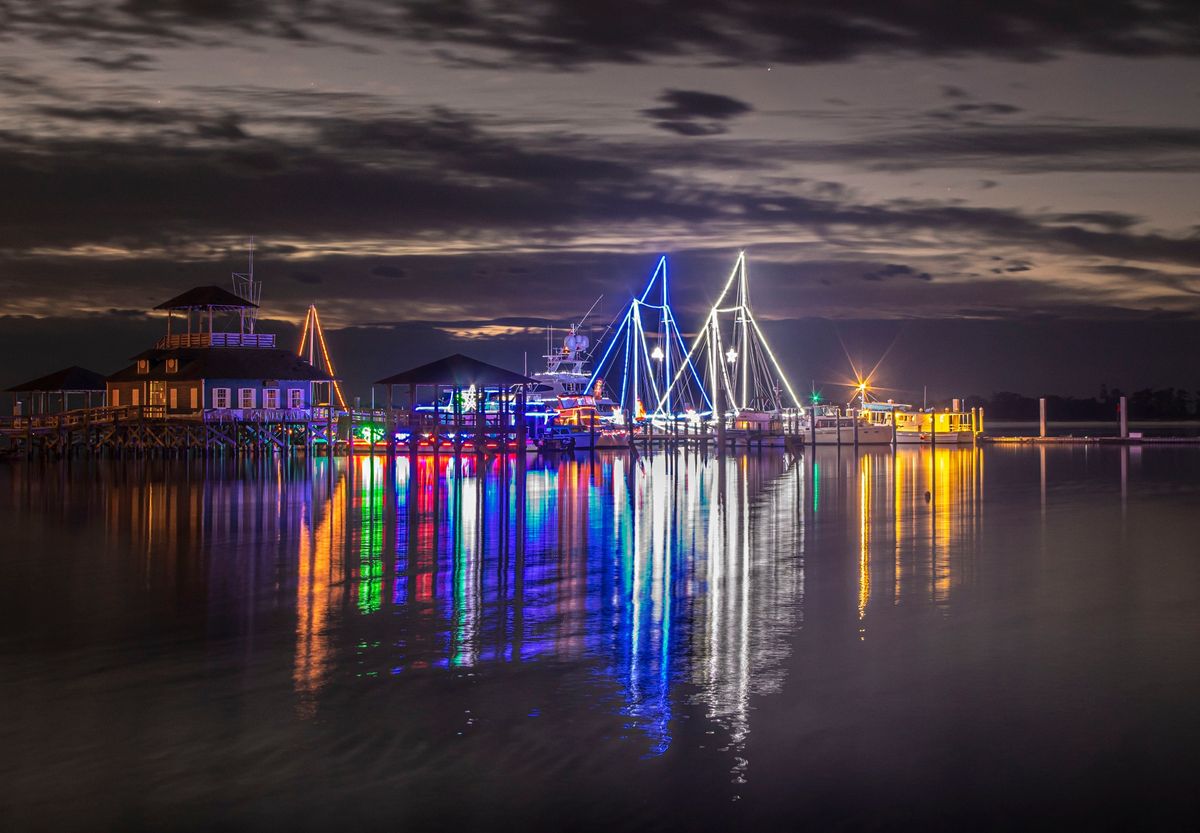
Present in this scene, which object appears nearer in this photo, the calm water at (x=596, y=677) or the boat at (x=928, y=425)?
the calm water at (x=596, y=677)

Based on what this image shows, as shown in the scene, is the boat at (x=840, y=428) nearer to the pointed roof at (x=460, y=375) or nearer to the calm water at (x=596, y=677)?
the pointed roof at (x=460, y=375)

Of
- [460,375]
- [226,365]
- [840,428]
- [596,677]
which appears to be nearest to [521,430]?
[460,375]

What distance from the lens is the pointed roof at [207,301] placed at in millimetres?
62781

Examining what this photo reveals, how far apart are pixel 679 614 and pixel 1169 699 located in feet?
18.0

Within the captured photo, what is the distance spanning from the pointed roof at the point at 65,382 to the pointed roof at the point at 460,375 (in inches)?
712

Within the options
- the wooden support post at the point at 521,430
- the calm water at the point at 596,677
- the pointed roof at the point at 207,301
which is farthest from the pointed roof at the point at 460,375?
the calm water at the point at 596,677

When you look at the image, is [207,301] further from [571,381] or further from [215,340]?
[571,381]

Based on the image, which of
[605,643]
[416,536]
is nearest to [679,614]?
[605,643]

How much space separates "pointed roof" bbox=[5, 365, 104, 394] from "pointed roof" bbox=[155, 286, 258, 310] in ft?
24.4

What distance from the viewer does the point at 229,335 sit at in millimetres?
62062

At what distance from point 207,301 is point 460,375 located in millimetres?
14103

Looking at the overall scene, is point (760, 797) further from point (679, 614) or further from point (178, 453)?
point (178, 453)

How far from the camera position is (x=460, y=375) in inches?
2295

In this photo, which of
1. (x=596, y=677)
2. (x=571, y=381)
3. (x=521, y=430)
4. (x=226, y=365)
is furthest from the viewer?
(x=571, y=381)
